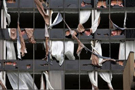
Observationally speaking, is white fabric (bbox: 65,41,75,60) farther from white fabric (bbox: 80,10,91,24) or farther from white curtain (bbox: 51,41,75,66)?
white fabric (bbox: 80,10,91,24)

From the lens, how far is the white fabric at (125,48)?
48.3m

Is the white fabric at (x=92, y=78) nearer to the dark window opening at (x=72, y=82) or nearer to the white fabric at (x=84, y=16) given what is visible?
the dark window opening at (x=72, y=82)

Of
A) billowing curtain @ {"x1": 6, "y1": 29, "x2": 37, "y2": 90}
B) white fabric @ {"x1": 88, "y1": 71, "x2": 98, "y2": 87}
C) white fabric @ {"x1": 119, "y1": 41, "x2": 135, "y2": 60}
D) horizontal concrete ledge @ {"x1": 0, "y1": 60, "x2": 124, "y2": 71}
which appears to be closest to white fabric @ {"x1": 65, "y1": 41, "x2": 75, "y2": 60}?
horizontal concrete ledge @ {"x1": 0, "y1": 60, "x2": 124, "y2": 71}

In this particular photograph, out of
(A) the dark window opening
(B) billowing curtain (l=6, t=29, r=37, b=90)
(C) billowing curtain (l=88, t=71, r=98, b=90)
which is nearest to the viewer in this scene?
(C) billowing curtain (l=88, t=71, r=98, b=90)

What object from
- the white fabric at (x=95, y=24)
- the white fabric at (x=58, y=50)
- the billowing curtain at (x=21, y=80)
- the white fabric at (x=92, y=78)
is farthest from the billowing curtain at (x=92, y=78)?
the billowing curtain at (x=21, y=80)

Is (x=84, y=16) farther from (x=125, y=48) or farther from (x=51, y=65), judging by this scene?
(x=51, y=65)

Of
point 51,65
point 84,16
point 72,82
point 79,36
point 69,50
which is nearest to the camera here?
point 51,65

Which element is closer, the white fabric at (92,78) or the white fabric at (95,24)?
the white fabric at (92,78)

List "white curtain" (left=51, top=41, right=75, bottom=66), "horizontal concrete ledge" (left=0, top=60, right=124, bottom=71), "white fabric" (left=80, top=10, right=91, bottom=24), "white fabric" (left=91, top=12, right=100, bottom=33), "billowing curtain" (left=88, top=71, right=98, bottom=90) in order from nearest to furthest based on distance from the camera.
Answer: "billowing curtain" (left=88, top=71, right=98, bottom=90) < "horizontal concrete ledge" (left=0, top=60, right=124, bottom=71) < "white curtain" (left=51, top=41, right=75, bottom=66) < "white fabric" (left=91, top=12, right=100, bottom=33) < "white fabric" (left=80, top=10, right=91, bottom=24)

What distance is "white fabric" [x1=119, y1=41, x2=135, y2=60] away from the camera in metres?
48.3

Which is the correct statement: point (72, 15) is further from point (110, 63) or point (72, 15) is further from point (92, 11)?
point (110, 63)

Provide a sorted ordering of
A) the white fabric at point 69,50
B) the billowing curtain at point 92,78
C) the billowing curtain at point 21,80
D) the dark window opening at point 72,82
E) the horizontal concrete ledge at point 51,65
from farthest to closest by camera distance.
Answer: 1. the dark window opening at point 72,82
2. the white fabric at point 69,50
3. the horizontal concrete ledge at point 51,65
4. the billowing curtain at point 21,80
5. the billowing curtain at point 92,78

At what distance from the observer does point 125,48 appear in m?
48.6

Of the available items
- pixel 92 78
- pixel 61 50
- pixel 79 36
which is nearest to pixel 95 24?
pixel 79 36
